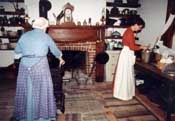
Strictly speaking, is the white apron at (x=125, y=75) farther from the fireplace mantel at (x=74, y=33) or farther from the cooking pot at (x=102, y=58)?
the fireplace mantel at (x=74, y=33)

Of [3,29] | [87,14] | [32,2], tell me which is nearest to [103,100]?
[87,14]

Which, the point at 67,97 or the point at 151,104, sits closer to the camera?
the point at 151,104

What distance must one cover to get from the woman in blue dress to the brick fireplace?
2.10m

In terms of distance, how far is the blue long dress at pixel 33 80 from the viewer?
9.55 feet

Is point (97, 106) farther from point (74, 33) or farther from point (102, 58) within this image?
point (74, 33)

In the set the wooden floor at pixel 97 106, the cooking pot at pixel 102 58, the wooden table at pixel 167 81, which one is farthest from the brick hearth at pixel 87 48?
the wooden table at pixel 167 81

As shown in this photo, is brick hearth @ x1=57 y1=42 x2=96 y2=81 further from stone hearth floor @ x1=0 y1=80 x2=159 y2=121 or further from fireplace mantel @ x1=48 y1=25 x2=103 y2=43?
stone hearth floor @ x1=0 y1=80 x2=159 y2=121

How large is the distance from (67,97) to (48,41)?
5.29 feet

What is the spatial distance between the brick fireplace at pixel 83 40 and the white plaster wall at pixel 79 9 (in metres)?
0.22

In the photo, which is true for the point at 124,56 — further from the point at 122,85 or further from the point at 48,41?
the point at 48,41

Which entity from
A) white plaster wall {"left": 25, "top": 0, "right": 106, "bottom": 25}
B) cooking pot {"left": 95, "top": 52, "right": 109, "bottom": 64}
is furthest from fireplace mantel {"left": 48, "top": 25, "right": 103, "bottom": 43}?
cooking pot {"left": 95, "top": 52, "right": 109, "bottom": 64}

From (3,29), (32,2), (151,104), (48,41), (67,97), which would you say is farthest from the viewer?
(3,29)

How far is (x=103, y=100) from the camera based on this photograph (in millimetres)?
4191

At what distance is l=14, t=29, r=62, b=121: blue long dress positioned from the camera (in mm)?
2910
